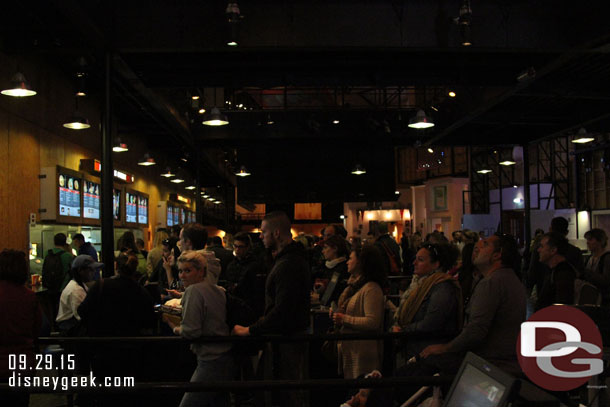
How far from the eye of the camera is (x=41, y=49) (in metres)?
7.50

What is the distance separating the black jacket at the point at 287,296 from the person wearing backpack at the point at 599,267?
4.35 meters

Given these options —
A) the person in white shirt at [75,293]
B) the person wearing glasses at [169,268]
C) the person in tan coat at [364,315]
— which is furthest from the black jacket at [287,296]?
the person wearing glasses at [169,268]

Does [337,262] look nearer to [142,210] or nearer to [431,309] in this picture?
[431,309]

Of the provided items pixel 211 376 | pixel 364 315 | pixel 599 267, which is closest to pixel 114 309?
pixel 211 376

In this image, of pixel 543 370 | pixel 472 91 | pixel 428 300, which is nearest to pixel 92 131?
pixel 472 91

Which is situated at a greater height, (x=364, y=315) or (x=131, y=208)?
(x=131, y=208)

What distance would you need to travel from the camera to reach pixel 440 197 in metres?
27.5

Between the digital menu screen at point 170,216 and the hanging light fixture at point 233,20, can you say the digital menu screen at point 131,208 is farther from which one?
the hanging light fixture at point 233,20

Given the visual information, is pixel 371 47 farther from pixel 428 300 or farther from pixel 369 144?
pixel 369 144

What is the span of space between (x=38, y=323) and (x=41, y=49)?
4619mm

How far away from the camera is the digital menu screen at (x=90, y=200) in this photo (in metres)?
10.6

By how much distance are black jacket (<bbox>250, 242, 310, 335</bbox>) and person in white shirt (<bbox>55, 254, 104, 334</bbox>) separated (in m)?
2.99

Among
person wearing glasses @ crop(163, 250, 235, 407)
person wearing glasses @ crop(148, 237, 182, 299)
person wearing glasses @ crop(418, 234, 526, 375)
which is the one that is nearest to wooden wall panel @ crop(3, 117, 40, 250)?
person wearing glasses @ crop(148, 237, 182, 299)

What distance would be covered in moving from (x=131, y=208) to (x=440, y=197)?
16.8 meters
